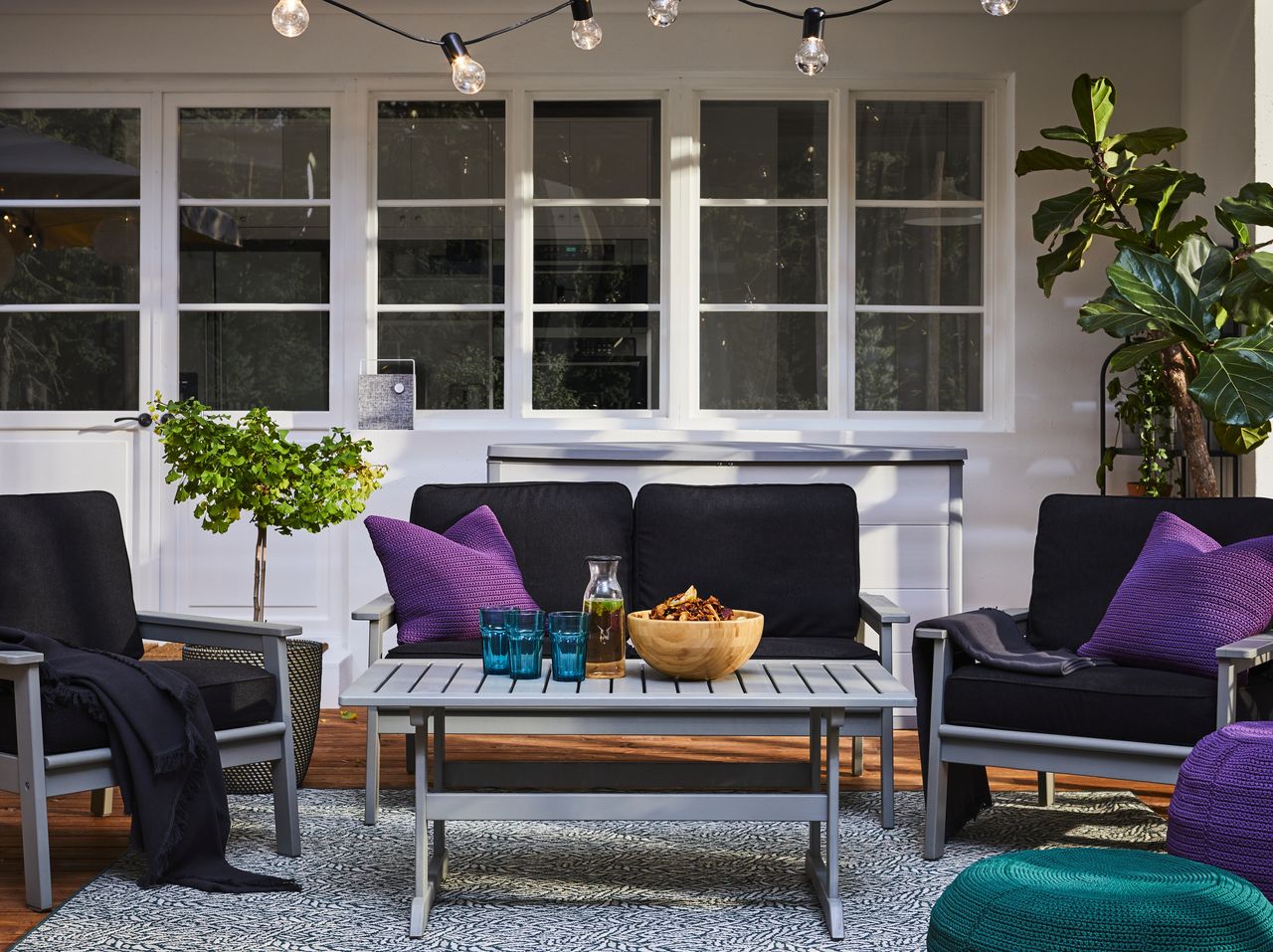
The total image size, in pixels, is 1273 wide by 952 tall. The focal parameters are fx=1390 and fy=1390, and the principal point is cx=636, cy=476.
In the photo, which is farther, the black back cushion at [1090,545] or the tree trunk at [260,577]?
the tree trunk at [260,577]

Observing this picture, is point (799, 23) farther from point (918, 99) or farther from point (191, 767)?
point (191, 767)

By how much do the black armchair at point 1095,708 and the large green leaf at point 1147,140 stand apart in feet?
5.90

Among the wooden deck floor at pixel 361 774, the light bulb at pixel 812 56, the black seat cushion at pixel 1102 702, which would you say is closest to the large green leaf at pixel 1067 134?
the light bulb at pixel 812 56

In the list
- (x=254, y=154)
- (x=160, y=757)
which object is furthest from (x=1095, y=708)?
(x=254, y=154)

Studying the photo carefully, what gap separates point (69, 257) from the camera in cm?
593

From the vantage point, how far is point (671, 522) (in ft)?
13.7

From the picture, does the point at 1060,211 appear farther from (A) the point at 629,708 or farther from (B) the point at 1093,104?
(A) the point at 629,708

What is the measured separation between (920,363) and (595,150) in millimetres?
1652

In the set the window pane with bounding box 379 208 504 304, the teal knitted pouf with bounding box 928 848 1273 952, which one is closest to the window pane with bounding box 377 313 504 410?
the window pane with bounding box 379 208 504 304

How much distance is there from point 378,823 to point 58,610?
0.98 meters

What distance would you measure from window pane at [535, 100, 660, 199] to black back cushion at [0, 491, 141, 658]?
9.02ft

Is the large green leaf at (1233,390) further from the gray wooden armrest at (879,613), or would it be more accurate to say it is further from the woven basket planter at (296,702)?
the woven basket planter at (296,702)

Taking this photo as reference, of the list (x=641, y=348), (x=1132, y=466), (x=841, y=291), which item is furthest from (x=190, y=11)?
(x=1132, y=466)

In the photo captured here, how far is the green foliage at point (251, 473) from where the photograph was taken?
13.4 ft
